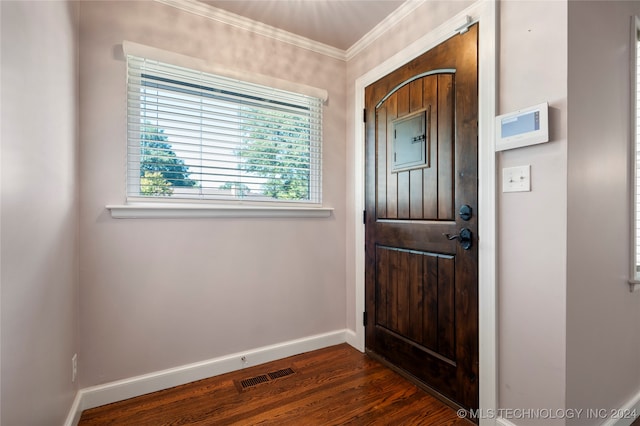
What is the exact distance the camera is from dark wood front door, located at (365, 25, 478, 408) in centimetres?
170

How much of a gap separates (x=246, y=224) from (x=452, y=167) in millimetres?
1422

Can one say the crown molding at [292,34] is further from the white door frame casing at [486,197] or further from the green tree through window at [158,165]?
the green tree through window at [158,165]

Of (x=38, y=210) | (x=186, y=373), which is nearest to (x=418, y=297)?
(x=186, y=373)

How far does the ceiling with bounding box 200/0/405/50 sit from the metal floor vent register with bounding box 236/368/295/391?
2.50 meters

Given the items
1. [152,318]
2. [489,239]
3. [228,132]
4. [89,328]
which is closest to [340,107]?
[228,132]

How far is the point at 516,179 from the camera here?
147 centimetres

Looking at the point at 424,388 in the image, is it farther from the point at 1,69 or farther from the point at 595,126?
the point at 1,69

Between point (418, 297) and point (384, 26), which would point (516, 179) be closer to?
point (418, 297)

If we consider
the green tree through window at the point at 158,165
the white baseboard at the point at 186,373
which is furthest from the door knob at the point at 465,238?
the green tree through window at the point at 158,165

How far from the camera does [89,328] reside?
1792mm

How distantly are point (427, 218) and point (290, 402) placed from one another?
4.53 ft

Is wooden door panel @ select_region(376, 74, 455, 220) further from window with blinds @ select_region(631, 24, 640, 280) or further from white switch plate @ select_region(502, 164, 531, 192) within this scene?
window with blinds @ select_region(631, 24, 640, 280)

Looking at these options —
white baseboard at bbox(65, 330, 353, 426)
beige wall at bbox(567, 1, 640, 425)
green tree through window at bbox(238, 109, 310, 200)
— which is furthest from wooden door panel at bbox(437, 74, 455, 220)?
white baseboard at bbox(65, 330, 353, 426)

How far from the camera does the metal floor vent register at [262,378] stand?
202cm
